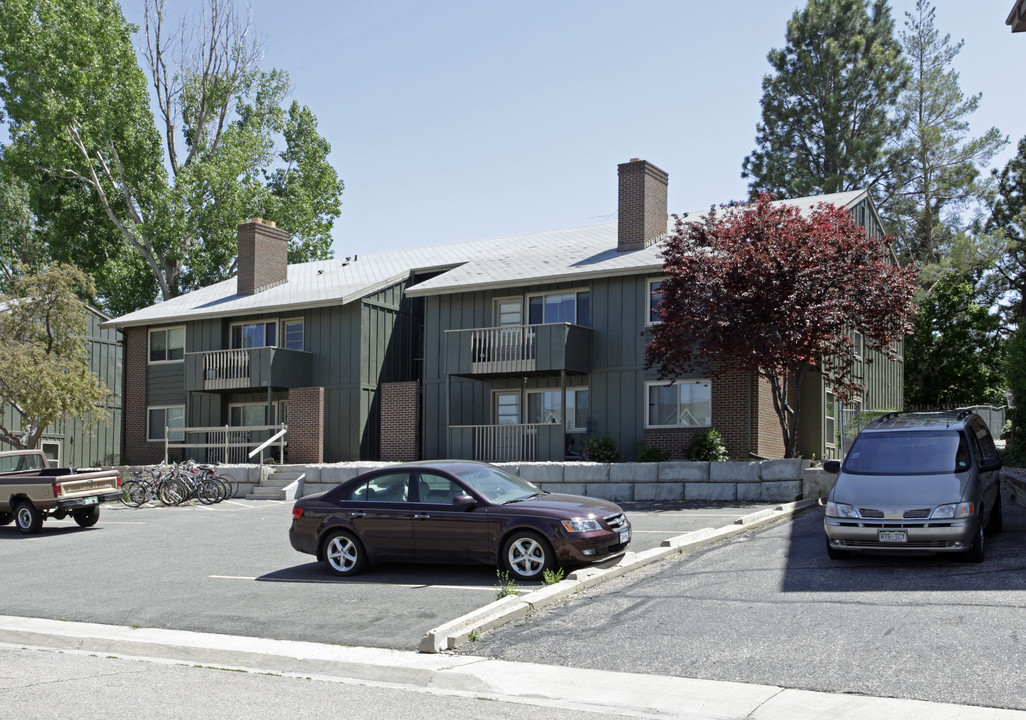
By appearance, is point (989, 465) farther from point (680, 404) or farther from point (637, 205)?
point (637, 205)

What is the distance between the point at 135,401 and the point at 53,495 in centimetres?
1573

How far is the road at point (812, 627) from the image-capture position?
7.86 meters

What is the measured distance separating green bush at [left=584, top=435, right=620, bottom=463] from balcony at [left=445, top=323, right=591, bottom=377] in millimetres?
2052

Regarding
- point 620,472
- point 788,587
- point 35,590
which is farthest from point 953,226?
point 35,590

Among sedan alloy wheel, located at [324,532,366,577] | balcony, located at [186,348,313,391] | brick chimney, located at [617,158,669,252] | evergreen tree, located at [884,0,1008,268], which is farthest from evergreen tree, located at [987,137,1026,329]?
sedan alloy wheel, located at [324,532,366,577]

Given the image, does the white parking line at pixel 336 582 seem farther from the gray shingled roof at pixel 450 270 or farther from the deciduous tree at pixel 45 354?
the deciduous tree at pixel 45 354

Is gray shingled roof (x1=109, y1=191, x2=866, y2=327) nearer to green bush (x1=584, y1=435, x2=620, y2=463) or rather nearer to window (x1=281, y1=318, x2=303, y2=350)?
window (x1=281, y1=318, x2=303, y2=350)

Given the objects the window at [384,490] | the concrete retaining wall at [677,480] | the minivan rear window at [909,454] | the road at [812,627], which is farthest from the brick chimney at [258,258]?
the minivan rear window at [909,454]

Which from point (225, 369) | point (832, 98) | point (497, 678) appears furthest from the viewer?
point (832, 98)

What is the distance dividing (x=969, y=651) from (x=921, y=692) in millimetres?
1102

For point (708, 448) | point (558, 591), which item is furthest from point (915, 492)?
point (708, 448)

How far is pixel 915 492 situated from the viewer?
12.2 m

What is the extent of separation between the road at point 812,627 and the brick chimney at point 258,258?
24744mm

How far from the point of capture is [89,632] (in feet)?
35.5
